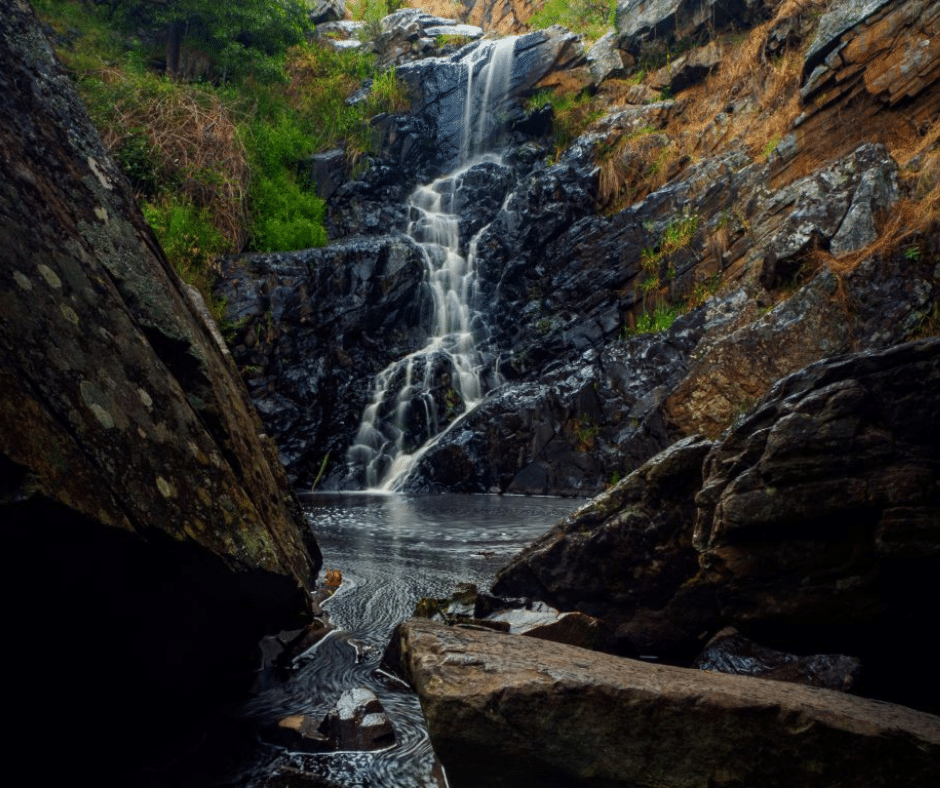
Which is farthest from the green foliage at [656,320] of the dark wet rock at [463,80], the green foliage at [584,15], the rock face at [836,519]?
the green foliage at [584,15]

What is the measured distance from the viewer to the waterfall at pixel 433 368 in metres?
12.0

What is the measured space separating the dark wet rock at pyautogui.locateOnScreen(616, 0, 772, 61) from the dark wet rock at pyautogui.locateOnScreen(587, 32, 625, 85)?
272mm

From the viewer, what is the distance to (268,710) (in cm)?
263

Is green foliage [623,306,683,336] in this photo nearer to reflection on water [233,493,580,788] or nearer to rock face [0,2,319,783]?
reflection on water [233,493,580,788]

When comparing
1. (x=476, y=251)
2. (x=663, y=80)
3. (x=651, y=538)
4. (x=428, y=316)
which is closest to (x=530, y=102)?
(x=663, y=80)

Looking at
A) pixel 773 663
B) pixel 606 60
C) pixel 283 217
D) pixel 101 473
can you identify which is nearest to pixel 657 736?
pixel 773 663

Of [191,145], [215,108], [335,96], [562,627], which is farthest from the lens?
[335,96]

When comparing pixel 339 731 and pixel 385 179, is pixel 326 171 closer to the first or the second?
pixel 385 179

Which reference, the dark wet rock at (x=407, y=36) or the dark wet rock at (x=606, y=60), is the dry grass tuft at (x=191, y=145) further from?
the dark wet rock at (x=606, y=60)

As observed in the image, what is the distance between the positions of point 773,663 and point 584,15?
73.4 ft

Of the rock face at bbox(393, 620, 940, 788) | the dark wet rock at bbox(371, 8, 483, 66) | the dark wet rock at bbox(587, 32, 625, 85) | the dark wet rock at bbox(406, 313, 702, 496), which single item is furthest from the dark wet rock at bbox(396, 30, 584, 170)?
the rock face at bbox(393, 620, 940, 788)

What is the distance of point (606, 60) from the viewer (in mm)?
16312

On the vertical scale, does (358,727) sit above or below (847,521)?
below

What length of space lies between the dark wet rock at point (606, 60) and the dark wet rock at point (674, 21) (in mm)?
272
